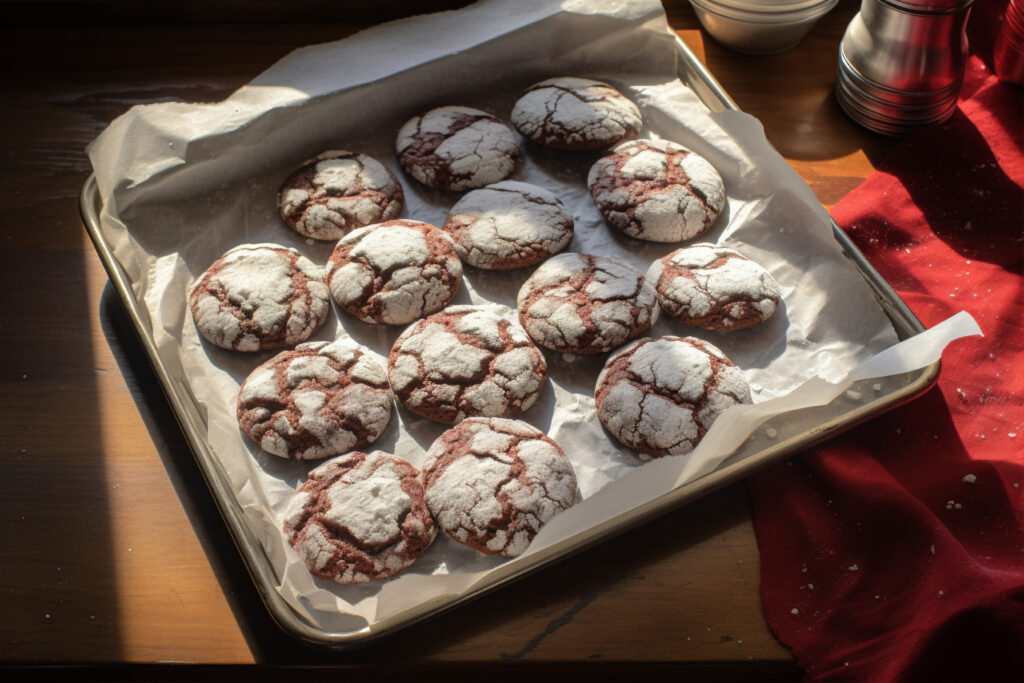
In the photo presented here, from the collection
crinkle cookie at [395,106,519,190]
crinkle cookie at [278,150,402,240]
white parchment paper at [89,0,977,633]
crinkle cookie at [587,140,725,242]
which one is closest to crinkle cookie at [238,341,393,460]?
white parchment paper at [89,0,977,633]

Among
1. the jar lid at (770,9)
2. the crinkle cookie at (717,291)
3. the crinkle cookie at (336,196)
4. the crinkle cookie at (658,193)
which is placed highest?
the jar lid at (770,9)

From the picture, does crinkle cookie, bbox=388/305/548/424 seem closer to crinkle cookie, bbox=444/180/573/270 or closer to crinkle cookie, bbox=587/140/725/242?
crinkle cookie, bbox=444/180/573/270

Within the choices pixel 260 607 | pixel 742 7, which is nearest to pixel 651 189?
pixel 742 7

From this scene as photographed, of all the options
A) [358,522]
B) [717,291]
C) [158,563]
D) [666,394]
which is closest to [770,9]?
[717,291]

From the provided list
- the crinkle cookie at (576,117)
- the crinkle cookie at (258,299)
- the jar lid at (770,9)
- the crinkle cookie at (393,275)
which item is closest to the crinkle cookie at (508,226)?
the crinkle cookie at (393,275)

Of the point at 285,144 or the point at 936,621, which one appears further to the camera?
the point at 285,144

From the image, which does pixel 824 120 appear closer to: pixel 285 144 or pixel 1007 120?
pixel 1007 120

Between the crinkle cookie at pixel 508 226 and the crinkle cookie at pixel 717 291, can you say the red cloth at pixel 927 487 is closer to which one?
the crinkle cookie at pixel 717 291
